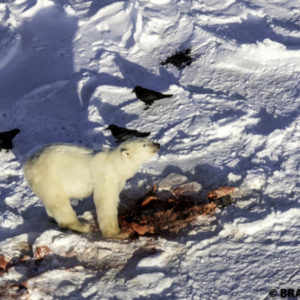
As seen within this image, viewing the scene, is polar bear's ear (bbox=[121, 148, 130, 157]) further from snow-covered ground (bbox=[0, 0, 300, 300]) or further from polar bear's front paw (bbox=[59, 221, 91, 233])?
polar bear's front paw (bbox=[59, 221, 91, 233])

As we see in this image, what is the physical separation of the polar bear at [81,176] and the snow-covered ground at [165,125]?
0.82ft

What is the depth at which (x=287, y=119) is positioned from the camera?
22.0ft

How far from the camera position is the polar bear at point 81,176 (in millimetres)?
5383

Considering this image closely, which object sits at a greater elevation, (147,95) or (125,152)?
(125,152)

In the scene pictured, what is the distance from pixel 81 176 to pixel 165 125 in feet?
6.74

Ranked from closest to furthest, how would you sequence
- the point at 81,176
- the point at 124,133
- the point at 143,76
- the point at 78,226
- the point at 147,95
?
the point at 81,176 < the point at 78,226 < the point at 124,133 < the point at 147,95 < the point at 143,76

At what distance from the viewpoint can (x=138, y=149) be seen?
5621 millimetres

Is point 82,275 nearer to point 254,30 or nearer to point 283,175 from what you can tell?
point 283,175

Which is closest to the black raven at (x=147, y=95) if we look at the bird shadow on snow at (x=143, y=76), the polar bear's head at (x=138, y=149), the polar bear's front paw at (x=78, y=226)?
the bird shadow on snow at (x=143, y=76)

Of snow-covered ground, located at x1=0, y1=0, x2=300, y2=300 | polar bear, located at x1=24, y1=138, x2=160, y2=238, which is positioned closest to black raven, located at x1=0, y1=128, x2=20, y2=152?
snow-covered ground, located at x1=0, y1=0, x2=300, y2=300

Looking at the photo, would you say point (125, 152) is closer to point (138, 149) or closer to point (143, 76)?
point (138, 149)

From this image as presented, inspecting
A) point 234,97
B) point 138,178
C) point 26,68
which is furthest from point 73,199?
point 26,68

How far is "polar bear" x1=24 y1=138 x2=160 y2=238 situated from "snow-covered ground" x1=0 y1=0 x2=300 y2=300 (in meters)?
0.25

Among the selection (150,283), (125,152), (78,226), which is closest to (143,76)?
(125,152)
